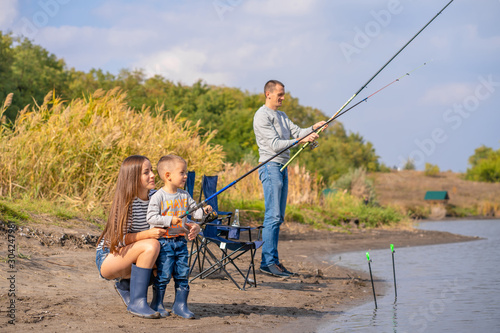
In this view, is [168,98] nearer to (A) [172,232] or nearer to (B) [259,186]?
(B) [259,186]

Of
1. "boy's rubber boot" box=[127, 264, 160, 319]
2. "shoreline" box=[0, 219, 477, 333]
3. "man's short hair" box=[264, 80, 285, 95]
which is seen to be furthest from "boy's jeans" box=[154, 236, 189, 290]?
"man's short hair" box=[264, 80, 285, 95]

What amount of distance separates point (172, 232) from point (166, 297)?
1086mm

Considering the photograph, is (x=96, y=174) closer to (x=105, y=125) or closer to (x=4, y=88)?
(x=105, y=125)

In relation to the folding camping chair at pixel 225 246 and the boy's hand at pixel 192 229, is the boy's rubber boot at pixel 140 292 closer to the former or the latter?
the boy's hand at pixel 192 229

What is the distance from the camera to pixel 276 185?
263 inches

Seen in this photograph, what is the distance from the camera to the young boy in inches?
168

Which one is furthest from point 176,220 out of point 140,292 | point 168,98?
point 168,98

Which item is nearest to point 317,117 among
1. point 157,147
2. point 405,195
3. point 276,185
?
point 405,195

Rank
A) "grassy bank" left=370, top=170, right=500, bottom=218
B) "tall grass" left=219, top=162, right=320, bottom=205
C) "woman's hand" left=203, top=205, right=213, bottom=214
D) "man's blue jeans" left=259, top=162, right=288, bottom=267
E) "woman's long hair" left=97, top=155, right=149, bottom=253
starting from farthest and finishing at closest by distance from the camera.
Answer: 1. "grassy bank" left=370, top=170, right=500, bottom=218
2. "tall grass" left=219, top=162, right=320, bottom=205
3. "man's blue jeans" left=259, top=162, right=288, bottom=267
4. "woman's hand" left=203, top=205, right=213, bottom=214
5. "woman's long hair" left=97, top=155, right=149, bottom=253

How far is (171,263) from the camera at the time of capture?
4270 mm

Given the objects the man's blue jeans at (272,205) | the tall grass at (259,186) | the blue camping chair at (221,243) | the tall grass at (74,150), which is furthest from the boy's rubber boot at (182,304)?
the tall grass at (259,186)

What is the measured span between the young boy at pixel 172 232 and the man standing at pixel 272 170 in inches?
93.6

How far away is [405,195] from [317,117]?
9.80 metres

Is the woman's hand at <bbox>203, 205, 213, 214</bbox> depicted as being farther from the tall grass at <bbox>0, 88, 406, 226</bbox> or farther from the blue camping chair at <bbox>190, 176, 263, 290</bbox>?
the tall grass at <bbox>0, 88, 406, 226</bbox>
